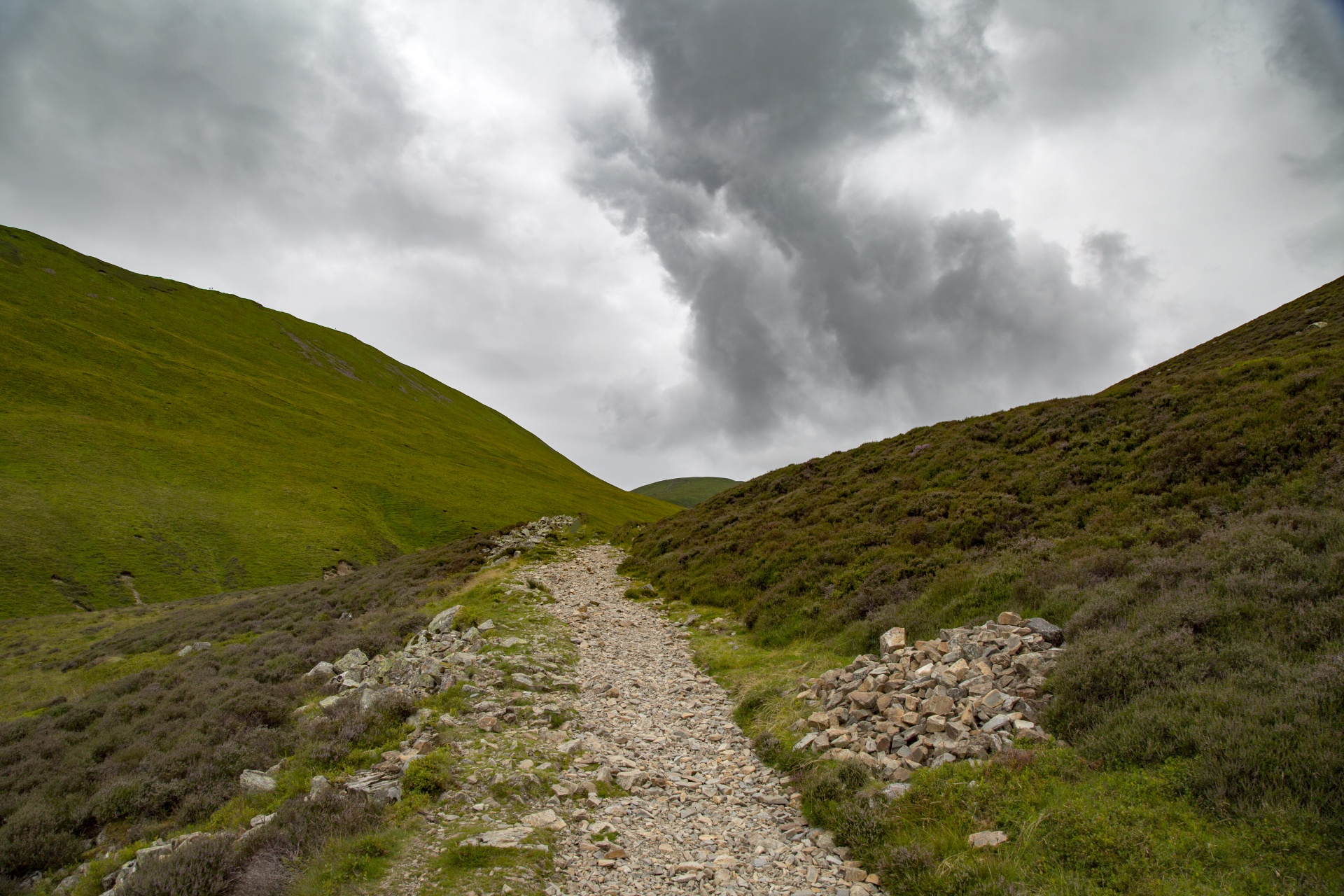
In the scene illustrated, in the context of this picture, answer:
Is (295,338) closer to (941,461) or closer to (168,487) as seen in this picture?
(168,487)

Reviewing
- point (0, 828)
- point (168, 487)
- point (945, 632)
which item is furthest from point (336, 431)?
point (945, 632)

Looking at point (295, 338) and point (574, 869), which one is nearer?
point (574, 869)

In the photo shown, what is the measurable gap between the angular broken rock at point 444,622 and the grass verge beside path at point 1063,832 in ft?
44.4

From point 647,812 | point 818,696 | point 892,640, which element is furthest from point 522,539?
point 647,812

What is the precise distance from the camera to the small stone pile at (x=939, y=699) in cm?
895

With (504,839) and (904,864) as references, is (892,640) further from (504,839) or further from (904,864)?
(504,839)

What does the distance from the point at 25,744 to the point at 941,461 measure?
3655 centimetres

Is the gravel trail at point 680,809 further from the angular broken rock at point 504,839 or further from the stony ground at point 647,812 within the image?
the angular broken rock at point 504,839

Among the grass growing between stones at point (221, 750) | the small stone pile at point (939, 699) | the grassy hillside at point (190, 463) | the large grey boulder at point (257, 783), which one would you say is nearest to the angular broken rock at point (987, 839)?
the small stone pile at point (939, 699)

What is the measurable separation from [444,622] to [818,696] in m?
13.2

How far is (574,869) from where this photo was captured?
754 cm

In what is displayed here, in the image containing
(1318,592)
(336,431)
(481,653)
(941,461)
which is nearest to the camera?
(1318,592)

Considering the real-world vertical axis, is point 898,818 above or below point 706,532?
below

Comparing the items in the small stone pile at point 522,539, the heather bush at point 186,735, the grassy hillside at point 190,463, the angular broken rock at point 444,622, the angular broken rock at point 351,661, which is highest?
the grassy hillside at point 190,463
